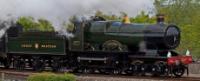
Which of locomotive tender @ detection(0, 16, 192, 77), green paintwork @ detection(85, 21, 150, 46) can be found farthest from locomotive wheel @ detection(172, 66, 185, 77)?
green paintwork @ detection(85, 21, 150, 46)

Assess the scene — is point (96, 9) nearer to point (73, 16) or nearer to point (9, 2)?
point (73, 16)

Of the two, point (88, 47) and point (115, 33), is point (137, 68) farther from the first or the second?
point (88, 47)

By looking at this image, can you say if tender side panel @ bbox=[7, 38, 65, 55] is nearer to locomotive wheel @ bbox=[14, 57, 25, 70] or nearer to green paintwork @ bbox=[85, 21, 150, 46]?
locomotive wheel @ bbox=[14, 57, 25, 70]

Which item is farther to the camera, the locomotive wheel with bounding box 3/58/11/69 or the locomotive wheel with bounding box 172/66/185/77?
the locomotive wheel with bounding box 3/58/11/69

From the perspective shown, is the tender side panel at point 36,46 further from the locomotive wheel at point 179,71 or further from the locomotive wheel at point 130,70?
the locomotive wheel at point 179,71

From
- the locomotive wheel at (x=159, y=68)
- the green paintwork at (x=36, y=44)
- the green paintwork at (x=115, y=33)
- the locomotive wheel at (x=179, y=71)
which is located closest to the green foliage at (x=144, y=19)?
the green paintwork at (x=36, y=44)

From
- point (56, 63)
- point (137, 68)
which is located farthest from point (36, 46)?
point (137, 68)

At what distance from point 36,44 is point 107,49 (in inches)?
166

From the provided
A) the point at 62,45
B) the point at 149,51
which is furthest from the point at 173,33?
the point at 62,45

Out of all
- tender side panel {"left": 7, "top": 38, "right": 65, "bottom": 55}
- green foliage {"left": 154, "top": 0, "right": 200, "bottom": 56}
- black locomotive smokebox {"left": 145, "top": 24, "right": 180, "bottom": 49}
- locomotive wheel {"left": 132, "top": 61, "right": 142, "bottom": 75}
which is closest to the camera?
black locomotive smokebox {"left": 145, "top": 24, "right": 180, "bottom": 49}

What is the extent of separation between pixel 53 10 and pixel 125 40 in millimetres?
3761

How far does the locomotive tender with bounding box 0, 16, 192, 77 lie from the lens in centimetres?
2444

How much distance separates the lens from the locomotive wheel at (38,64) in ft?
90.7

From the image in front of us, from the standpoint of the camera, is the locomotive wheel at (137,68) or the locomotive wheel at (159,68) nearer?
the locomotive wheel at (159,68)
